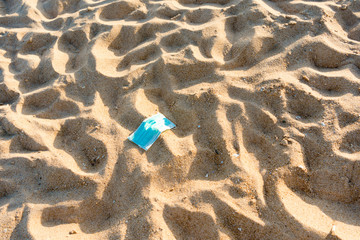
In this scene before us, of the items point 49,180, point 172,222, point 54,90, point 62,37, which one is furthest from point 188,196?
point 62,37

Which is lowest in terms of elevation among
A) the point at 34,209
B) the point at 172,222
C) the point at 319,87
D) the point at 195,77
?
the point at 34,209

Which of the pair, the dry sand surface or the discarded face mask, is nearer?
the dry sand surface

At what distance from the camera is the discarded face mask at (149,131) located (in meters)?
1.60

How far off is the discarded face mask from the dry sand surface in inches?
1.5

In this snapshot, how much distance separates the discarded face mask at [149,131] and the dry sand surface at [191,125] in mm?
37

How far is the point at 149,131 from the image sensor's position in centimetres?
161

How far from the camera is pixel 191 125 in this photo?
5.47 feet

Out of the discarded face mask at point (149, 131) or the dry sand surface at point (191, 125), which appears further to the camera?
the discarded face mask at point (149, 131)

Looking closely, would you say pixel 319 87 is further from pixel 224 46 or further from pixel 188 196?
pixel 188 196

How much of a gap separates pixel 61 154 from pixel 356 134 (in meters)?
1.69

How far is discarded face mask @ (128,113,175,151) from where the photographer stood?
1599 mm

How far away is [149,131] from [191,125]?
258 millimetres

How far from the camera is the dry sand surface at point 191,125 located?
4.50 ft

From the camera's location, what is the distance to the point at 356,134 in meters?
1.51
